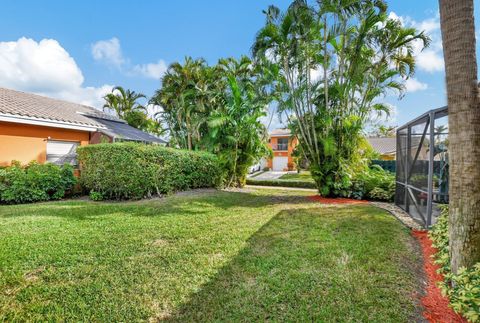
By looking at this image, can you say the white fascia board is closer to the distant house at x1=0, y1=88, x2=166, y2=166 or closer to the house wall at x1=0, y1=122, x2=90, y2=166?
the distant house at x1=0, y1=88, x2=166, y2=166

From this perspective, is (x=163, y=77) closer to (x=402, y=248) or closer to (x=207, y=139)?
(x=207, y=139)

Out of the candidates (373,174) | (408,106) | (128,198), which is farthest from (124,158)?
(408,106)

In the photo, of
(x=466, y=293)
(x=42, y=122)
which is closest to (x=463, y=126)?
(x=466, y=293)

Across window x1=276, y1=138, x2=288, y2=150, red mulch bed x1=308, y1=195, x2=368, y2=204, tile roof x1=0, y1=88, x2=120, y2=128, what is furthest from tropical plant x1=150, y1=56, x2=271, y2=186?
window x1=276, y1=138, x2=288, y2=150

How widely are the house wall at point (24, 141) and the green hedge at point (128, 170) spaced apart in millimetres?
2694

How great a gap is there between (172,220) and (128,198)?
420 cm

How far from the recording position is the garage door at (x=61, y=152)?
11711mm

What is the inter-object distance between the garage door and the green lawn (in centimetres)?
601

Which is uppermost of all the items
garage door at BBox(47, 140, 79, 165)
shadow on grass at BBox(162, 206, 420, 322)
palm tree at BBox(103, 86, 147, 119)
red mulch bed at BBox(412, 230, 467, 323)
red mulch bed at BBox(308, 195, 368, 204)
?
palm tree at BBox(103, 86, 147, 119)

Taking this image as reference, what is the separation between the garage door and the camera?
461 inches

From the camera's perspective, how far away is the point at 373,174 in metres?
10.9

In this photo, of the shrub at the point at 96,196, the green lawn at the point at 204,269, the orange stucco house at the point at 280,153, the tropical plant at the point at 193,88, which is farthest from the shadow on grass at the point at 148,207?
the orange stucco house at the point at 280,153

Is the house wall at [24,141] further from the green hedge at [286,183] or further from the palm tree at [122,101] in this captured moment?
the palm tree at [122,101]

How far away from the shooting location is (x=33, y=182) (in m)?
9.34
